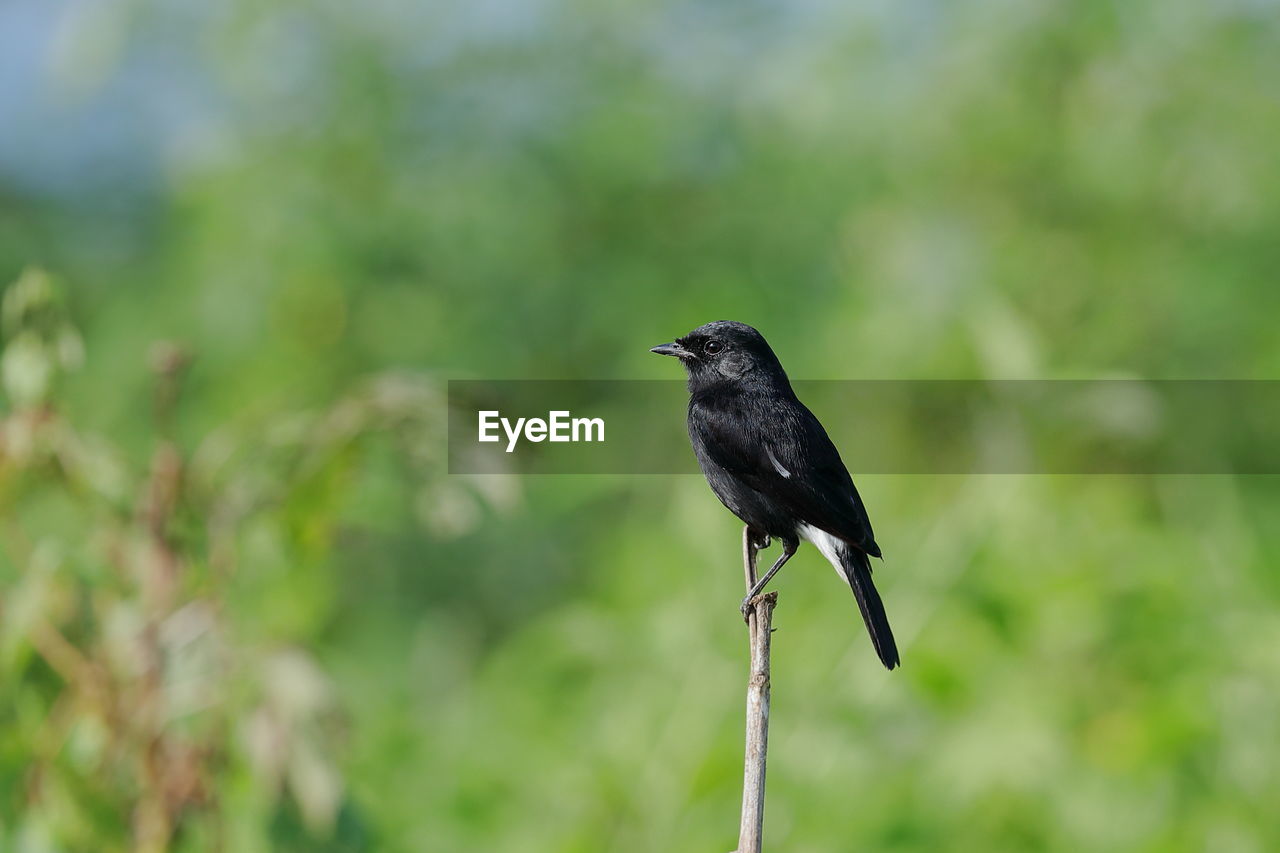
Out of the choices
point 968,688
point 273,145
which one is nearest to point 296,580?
point 968,688

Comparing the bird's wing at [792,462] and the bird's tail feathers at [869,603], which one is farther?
the bird's wing at [792,462]

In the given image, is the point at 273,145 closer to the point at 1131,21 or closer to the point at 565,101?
the point at 565,101

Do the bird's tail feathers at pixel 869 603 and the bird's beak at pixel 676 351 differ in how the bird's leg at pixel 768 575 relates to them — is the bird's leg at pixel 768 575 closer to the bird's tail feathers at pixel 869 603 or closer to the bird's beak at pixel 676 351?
the bird's tail feathers at pixel 869 603

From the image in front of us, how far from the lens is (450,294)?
6.48m

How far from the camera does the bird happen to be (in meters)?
1.60

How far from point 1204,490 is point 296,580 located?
3.97 m

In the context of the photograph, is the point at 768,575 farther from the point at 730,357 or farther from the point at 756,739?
the point at 756,739

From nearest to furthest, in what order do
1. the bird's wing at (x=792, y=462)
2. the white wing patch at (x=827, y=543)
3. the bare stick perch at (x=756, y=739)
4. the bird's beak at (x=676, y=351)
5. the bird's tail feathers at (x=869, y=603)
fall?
1. the bare stick perch at (x=756, y=739)
2. the bird's tail feathers at (x=869, y=603)
3. the bird's wing at (x=792, y=462)
4. the white wing patch at (x=827, y=543)
5. the bird's beak at (x=676, y=351)

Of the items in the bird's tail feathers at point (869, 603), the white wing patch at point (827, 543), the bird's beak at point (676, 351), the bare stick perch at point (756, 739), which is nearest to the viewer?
the bare stick perch at point (756, 739)

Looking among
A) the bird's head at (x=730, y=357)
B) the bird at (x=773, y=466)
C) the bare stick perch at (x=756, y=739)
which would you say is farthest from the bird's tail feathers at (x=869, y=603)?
the bird's head at (x=730, y=357)

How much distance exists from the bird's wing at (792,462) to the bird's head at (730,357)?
0.07 meters

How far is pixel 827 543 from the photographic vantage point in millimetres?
1724

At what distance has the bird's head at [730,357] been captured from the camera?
5.77 feet

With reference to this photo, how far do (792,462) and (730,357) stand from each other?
226 mm
